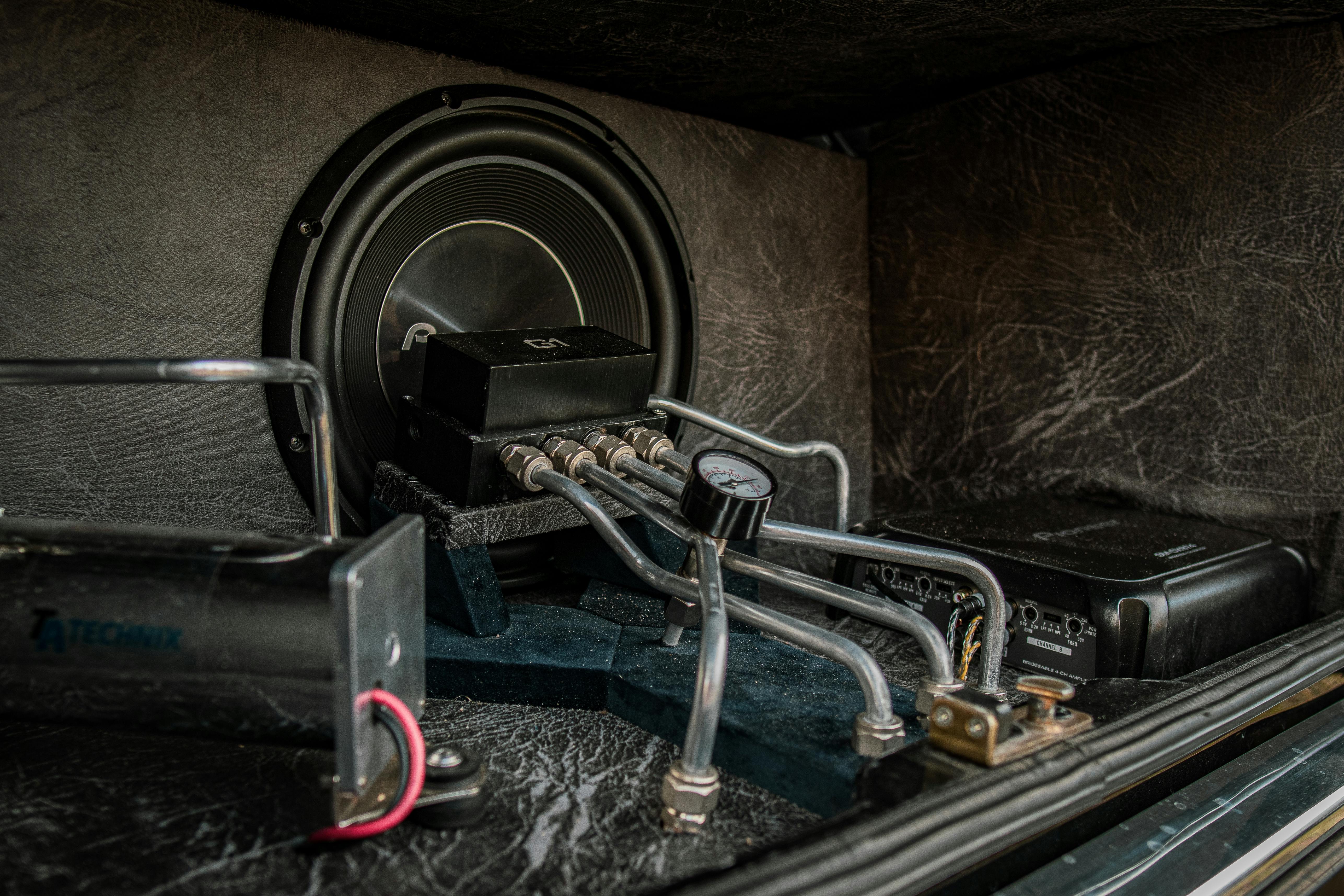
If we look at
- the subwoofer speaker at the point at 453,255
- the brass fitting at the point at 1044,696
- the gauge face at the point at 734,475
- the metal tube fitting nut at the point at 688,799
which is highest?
the subwoofer speaker at the point at 453,255

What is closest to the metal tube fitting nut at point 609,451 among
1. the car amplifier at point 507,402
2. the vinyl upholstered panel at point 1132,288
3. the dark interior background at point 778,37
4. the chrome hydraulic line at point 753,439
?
the car amplifier at point 507,402

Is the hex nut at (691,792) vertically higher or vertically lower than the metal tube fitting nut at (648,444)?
lower

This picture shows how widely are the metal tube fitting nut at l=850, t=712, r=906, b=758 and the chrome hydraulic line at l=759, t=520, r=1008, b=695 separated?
0.13 m

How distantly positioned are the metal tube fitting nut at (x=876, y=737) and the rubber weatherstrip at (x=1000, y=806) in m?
0.10

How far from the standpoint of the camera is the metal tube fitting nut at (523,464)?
887 millimetres

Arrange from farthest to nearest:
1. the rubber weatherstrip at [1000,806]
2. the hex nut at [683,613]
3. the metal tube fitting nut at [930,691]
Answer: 1. the hex nut at [683,613]
2. the metal tube fitting nut at [930,691]
3. the rubber weatherstrip at [1000,806]

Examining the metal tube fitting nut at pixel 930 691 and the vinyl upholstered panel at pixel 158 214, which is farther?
the vinyl upholstered panel at pixel 158 214

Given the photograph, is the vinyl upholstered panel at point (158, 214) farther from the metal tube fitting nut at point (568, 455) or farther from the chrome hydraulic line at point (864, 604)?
the chrome hydraulic line at point (864, 604)

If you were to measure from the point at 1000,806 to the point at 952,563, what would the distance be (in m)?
0.26

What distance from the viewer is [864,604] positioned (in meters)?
0.74

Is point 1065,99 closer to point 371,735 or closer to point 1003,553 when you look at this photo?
point 1003,553

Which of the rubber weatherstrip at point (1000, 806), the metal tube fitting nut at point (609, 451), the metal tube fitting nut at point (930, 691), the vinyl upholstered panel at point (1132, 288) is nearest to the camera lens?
the rubber weatherstrip at point (1000, 806)

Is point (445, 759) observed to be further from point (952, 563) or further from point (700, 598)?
point (952, 563)

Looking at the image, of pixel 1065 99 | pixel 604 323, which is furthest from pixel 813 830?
pixel 1065 99
